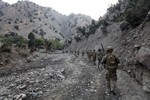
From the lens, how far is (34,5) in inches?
7303

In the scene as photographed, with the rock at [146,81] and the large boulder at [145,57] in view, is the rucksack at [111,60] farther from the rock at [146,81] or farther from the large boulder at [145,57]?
the large boulder at [145,57]

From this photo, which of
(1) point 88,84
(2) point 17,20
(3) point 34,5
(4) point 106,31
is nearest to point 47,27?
(2) point 17,20

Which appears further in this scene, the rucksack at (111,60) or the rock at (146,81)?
the rock at (146,81)

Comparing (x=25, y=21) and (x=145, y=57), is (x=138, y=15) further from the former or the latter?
(x=25, y=21)

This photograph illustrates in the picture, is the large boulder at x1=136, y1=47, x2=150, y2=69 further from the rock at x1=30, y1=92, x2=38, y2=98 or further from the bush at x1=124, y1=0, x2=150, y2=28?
the bush at x1=124, y1=0, x2=150, y2=28

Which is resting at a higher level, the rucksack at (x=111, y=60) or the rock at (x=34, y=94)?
the rucksack at (x=111, y=60)

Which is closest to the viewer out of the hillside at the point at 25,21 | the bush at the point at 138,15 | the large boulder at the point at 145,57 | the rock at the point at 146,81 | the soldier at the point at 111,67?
the soldier at the point at 111,67

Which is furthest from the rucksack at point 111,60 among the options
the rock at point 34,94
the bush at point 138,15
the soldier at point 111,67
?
the bush at point 138,15

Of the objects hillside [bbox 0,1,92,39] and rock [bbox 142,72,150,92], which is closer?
rock [bbox 142,72,150,92]

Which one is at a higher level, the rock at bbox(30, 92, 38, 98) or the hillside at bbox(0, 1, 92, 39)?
the hillside at bbox(0, 1, 92, 39)

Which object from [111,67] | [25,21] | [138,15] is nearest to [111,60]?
[111,67]

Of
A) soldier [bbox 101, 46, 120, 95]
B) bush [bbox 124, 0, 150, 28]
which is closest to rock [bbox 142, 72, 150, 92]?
soldier [bbox 101, 46, 120, 95]

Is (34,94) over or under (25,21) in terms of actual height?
under

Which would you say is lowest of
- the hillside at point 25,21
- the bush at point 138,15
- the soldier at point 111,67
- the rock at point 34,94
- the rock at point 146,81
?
the rock at point 34,94
